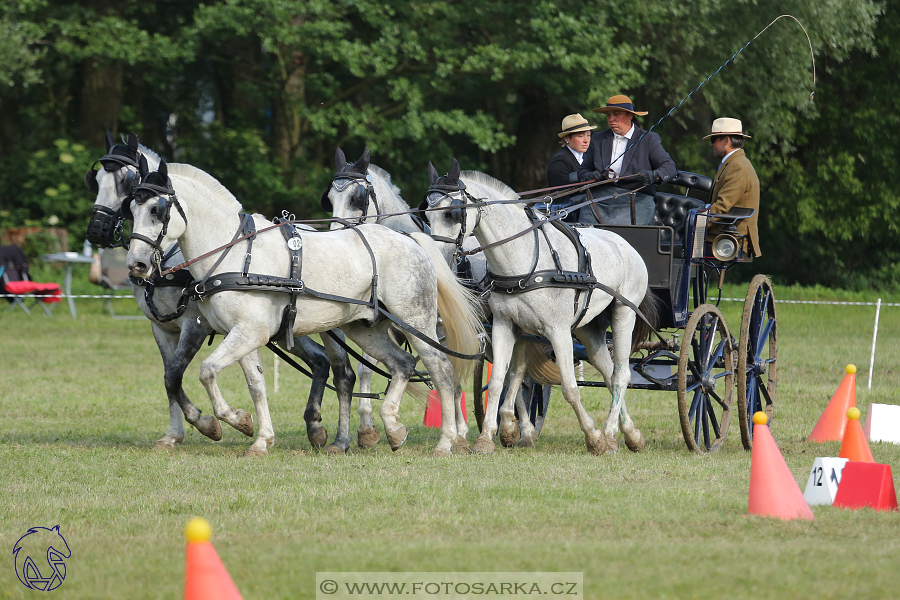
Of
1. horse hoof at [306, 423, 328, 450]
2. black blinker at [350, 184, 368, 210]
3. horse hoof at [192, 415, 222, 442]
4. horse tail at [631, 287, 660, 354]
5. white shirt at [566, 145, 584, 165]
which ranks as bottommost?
horse hoof at [306, 423, 328, 450]

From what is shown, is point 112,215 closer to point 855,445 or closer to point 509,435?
point 509,435

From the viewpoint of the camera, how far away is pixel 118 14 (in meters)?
21.9

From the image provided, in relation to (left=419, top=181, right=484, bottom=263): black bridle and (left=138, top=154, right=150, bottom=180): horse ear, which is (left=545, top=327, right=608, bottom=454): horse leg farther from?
(left=138, top=154, right=150, bottom=180): horse ear

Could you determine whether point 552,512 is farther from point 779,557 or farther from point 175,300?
point 175,300

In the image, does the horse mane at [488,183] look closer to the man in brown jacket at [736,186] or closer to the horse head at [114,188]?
the man in brown jacket at [736,186]

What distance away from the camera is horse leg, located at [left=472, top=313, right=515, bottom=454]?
767cm

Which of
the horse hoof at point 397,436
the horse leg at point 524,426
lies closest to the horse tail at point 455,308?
the horse hoof at point 397,436

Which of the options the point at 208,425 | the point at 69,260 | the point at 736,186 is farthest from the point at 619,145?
the point at 69,260

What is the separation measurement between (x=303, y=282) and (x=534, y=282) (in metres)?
1.61

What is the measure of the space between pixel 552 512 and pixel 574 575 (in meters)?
1.27

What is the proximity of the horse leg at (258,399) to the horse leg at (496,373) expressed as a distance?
1506 mm

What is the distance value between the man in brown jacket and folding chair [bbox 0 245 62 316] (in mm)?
14464

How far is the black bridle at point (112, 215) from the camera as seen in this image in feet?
23.8

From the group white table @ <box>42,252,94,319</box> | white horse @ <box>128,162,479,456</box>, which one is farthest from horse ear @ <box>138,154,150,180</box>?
white table @ <box>42,252,94,319</box>
